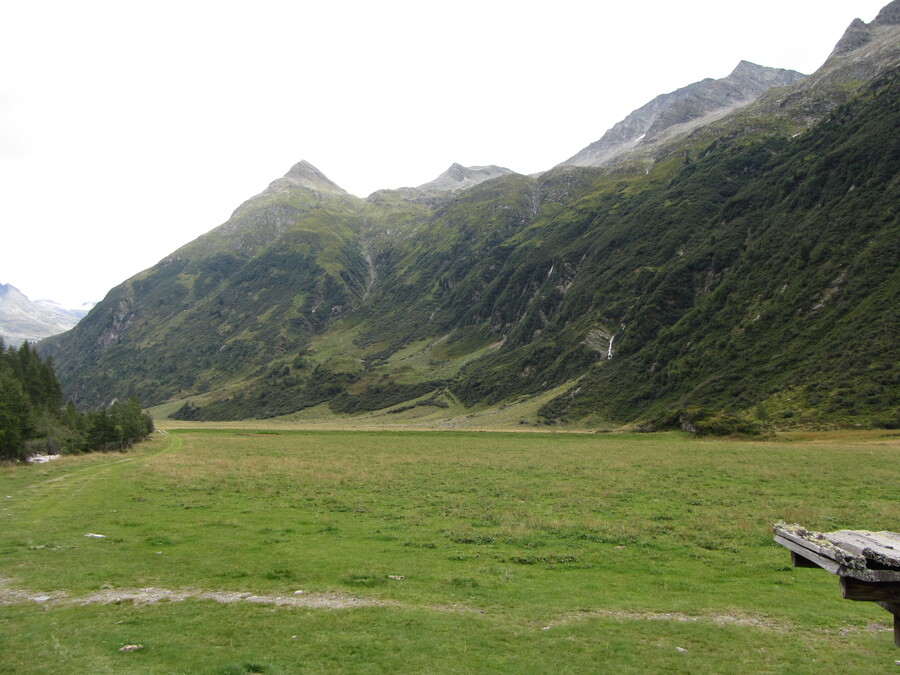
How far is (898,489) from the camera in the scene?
29891mm

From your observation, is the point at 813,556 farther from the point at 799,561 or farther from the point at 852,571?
the point at 799,561

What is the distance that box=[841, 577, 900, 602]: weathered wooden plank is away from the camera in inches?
243

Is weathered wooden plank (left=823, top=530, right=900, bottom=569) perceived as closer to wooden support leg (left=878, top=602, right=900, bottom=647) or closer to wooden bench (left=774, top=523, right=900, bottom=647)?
wooden bench (left=774, top=523, right=900, bottom=647)

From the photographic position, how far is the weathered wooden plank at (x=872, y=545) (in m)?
5.88

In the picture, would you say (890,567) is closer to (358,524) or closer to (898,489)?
(358,524)

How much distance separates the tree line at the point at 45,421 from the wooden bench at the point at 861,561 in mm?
65725

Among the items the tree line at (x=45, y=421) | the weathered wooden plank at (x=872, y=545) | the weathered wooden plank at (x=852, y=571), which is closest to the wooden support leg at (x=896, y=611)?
the weathered wooden plank at (x=872, y=545)

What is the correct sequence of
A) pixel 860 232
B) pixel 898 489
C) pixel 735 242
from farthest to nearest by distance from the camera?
pixel 735 242, pixel 860 232, pixel 898 489

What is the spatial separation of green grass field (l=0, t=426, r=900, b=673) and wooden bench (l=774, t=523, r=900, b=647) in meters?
6.26

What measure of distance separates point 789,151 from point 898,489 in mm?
199954

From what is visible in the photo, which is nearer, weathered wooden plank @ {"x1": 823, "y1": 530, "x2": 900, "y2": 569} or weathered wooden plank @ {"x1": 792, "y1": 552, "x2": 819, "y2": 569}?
weathered wooden plank @ {"x1": 823, "y1": 530, "x2": 900, "y2": 569}

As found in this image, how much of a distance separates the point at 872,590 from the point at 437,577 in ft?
44.8

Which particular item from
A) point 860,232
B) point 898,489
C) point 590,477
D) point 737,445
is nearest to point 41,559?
point 590,477

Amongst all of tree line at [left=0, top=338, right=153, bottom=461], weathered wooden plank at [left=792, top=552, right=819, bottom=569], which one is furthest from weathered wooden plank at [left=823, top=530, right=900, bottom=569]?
tree line at [left=0, top=338, right=153, bottom=461]
